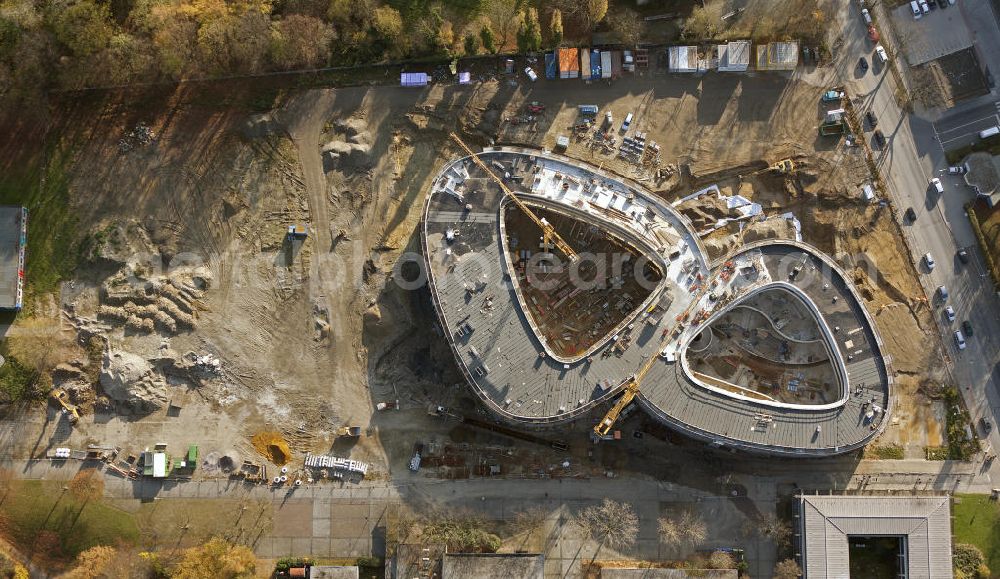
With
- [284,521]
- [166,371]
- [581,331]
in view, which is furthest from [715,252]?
[166,371]

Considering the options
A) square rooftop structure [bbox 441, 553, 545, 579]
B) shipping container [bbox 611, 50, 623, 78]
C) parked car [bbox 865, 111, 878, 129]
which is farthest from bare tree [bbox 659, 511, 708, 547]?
shipping container [bbox 611, 50, 623, 78]

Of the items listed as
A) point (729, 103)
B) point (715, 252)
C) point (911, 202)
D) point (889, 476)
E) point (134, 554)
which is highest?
point (729, 103)

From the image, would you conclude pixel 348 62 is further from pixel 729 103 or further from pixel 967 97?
pixel 967 97

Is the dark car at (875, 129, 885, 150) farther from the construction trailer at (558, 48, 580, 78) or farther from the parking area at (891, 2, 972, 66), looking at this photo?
the construction trailer at (558, 48, 580, 78)

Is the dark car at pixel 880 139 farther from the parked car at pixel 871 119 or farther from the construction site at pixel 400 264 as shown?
the construction site at pixel 400 264

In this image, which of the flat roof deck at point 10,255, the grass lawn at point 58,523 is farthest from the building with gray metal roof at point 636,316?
the flat roof deck at point 10,255

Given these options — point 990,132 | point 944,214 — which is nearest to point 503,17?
point 944,214
